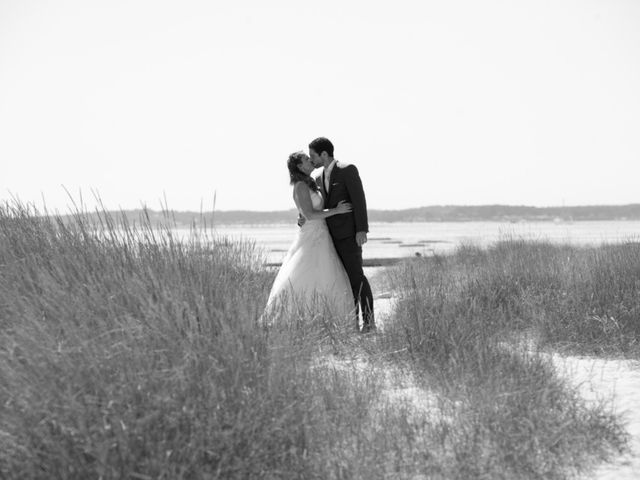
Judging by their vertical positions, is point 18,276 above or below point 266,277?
above

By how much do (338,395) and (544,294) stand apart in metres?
3.84

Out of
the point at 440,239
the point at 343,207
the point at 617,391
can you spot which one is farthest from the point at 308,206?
the point at 440,239

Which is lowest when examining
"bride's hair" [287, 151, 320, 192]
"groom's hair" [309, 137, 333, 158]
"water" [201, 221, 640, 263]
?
"water" [201, 221, 640, 263]

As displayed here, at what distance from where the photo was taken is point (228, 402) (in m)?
2.70

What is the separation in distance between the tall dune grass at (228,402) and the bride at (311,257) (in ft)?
5.24

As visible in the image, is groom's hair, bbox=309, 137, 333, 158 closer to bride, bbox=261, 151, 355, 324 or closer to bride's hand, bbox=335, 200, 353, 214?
bride, bbox=261, 151, 355, 324

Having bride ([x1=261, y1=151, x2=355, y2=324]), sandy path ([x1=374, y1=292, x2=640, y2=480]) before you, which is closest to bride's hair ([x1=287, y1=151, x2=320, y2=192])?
bride ([x1=261, y1=151, x2=355, y2=324])

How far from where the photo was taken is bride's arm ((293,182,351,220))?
592cm

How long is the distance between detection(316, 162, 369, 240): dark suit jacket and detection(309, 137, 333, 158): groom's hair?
16 centimetres

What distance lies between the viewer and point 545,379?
3.68 metres

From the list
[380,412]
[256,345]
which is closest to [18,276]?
[256,345]

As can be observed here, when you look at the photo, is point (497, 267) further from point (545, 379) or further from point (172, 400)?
point (172, 400)

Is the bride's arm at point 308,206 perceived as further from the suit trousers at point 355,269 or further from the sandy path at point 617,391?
the sandy path at point 617,391

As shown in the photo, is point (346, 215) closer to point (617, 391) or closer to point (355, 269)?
point (355, 269)
